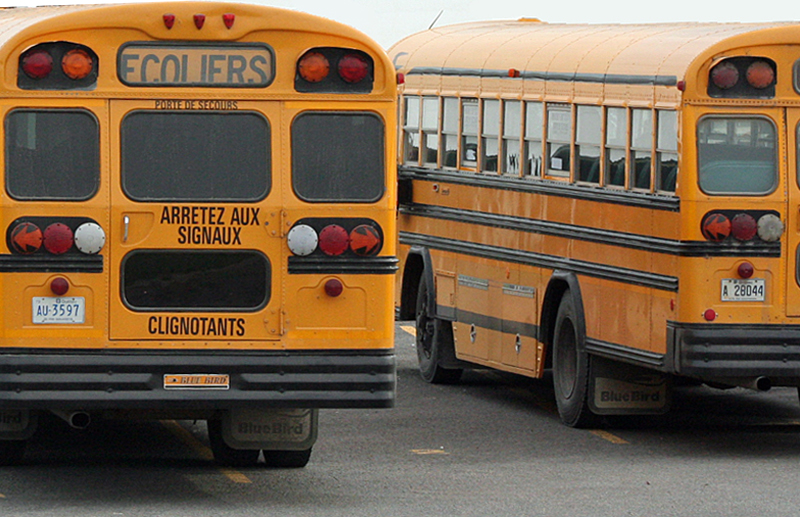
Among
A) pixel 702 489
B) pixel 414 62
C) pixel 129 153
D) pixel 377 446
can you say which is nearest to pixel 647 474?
pixel 702 489

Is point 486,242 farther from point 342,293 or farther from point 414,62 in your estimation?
point 342,293

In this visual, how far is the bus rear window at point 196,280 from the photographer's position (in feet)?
32.0

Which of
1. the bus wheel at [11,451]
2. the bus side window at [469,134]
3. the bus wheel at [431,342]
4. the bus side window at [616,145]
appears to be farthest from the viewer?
the bus wheel at [431,342]

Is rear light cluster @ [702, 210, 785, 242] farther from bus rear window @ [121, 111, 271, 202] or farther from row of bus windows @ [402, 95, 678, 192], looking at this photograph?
bus rear window @ [121, 111, 271, 202]

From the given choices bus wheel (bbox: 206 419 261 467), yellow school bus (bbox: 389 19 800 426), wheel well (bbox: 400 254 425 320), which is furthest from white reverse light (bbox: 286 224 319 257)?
wheel well (bbox: 400 254 425 320)

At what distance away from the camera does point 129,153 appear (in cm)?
973

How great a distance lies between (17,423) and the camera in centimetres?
1038

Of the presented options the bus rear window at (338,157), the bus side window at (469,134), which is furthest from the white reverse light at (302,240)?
the bus side window at (469,134)

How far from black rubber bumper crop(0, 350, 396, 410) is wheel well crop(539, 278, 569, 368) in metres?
3.73

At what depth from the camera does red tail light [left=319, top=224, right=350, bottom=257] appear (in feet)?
32.3

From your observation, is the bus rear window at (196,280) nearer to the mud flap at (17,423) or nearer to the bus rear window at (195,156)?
the bus rear window at (195,156)

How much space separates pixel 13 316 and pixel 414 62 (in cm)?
693

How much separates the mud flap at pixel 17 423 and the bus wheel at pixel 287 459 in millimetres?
1471

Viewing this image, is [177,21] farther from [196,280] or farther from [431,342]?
[431,342]
